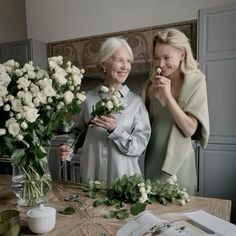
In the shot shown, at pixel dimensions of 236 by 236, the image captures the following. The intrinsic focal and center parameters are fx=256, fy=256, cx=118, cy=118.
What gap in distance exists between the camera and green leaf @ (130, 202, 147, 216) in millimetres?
862

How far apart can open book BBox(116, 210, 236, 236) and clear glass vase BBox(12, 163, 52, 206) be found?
1.11 ft

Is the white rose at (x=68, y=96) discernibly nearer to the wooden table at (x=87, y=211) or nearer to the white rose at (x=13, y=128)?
the white rose at (x=13, y=128)

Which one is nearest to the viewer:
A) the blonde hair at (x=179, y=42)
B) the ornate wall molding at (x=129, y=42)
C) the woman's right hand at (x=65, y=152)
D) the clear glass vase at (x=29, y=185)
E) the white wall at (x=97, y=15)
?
the clear glass vase at (x=29, y=185)

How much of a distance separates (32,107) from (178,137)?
2.35 ft

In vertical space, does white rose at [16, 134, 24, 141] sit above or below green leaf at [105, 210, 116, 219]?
above

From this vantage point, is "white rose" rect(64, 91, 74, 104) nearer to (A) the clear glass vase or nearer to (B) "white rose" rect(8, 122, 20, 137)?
(B) "white rose" rect(8, 122, 20, 137)

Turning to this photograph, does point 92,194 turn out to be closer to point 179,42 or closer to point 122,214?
point 122,214

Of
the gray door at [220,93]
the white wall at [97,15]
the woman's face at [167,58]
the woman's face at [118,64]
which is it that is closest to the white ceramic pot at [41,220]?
the woman's face at [118,64]

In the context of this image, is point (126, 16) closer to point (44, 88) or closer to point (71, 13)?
point (71, 13)

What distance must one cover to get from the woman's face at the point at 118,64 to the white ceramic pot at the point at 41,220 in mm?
720

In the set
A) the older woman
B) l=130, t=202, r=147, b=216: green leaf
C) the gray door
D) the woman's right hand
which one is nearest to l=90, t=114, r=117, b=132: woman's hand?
the older woman

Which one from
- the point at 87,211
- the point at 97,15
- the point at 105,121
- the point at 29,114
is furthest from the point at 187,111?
the point at 97,15

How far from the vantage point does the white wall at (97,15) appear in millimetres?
2664

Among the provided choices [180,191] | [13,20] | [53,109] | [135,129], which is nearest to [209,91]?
[135,129]
